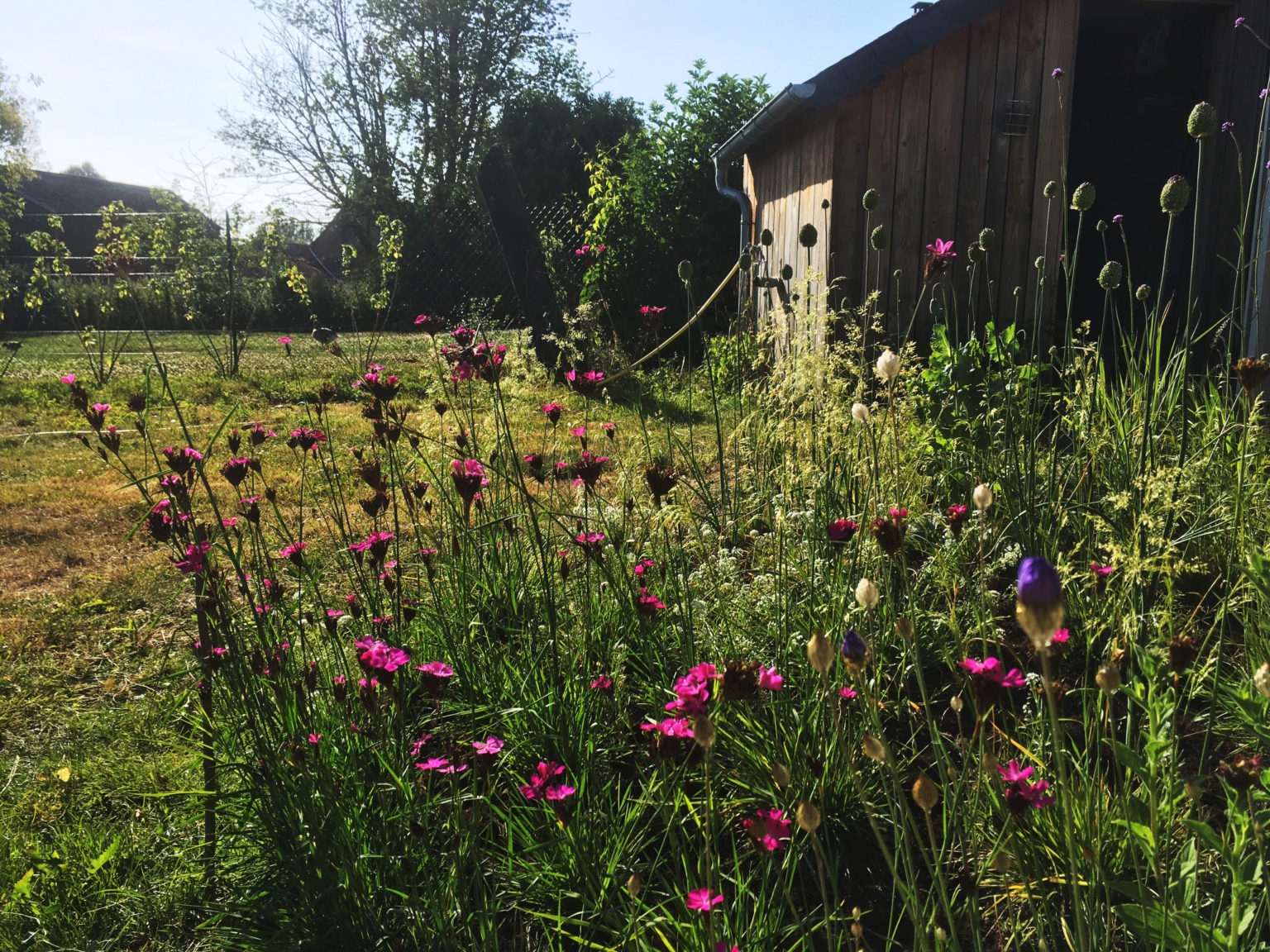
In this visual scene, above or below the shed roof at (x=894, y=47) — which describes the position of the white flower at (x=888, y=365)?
below

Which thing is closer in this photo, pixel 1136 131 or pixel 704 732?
pixel 704 732

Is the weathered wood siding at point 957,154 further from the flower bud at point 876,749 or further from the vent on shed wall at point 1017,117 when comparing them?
the flower bud at point 876,749

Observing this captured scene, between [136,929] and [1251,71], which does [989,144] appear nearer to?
[1251,71]

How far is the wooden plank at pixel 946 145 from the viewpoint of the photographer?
504 cm

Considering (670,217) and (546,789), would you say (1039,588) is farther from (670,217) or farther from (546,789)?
(670,217)

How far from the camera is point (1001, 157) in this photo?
503 cm

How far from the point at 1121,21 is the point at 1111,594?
635cm

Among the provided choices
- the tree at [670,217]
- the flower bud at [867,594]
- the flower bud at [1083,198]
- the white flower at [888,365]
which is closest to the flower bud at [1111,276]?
the flower bud at [1083,198]

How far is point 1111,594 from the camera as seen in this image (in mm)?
1720

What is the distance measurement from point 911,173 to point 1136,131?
8.80ft

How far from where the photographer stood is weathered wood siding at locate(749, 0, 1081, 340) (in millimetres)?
4914

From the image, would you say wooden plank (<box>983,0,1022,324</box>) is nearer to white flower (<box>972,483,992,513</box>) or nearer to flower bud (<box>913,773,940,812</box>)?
white flower (<box>972,483,992,513</box>)

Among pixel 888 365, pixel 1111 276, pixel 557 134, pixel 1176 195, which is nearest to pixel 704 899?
pixel 888 365

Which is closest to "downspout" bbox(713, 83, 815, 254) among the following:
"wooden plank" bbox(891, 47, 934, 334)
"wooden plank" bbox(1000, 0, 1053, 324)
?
"wooden plank" bbox(891, 47, 934, 334)
